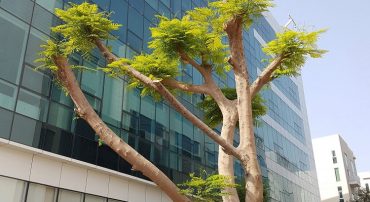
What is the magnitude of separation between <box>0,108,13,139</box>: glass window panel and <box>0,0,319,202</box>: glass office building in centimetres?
3

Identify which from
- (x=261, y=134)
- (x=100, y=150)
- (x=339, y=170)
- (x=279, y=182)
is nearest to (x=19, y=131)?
(x=100, y=150)

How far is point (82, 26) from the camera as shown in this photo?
A: 33.0ft

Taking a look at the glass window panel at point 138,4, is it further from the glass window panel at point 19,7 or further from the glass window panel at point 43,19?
the glass window panel at point 19,7

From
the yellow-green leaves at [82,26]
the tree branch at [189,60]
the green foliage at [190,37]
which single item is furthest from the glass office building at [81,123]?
the yellow-green leaves at [82,26]

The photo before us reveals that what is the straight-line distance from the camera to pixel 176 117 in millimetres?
21562

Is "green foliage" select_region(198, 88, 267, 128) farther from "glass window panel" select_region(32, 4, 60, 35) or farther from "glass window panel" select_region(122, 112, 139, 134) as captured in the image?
"glass window panel" select_region(32, 4, 60, 35)

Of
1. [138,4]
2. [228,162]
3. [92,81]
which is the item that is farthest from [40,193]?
[138,4]

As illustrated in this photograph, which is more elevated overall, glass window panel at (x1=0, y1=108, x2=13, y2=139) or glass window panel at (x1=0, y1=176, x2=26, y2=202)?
glass window panel at (x1=0, y1=108, x2=13, y2=139)

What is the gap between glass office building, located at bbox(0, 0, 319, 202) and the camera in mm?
12906

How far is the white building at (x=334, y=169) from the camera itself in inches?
2115

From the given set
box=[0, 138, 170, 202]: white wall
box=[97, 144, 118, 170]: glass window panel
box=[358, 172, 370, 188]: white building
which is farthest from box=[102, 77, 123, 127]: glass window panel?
box=[358, 172, 370, 188]: white building

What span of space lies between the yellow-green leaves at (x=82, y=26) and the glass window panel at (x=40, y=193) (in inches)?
212

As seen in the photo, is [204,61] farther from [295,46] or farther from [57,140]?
[57,140]

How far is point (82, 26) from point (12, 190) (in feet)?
18.9
